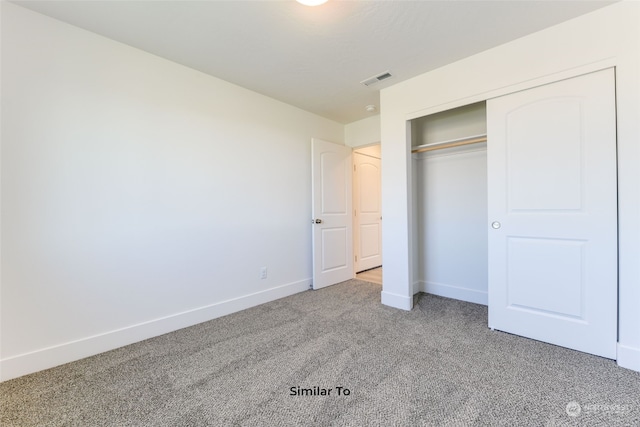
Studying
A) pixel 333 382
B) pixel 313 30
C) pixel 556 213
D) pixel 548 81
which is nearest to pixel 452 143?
pixel 548 81

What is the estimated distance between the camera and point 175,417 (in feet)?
4.72

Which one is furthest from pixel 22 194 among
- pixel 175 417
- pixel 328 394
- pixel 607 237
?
pixel 607 237

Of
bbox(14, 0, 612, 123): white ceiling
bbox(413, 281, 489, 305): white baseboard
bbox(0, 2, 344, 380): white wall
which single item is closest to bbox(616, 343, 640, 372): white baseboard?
bbox(413, 281, 489, 305): white baseboard

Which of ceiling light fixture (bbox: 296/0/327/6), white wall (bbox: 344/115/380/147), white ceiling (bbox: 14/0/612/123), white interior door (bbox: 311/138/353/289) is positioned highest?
white ceiling (bbox: 14/0/612/123)

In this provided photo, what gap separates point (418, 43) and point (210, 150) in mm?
2162

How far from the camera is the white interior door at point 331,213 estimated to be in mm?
3719

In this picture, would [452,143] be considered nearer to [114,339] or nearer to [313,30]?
[313,30]

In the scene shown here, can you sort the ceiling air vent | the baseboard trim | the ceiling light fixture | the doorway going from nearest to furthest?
the ceiling light fixture, the ceiling air vent, the baseboard trim, the doorway

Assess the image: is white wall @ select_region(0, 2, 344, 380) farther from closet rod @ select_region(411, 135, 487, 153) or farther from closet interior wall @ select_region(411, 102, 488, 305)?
closet interior wall @ select_region(411, 102, 488, 305)

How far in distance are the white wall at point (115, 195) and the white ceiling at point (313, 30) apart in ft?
0.91

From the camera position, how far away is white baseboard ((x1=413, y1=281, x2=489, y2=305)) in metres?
3.09

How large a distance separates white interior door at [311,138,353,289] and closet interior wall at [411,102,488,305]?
1050 mm

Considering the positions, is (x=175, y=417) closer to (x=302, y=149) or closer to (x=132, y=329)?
(x=132, y=329)

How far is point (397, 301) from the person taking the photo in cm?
299
